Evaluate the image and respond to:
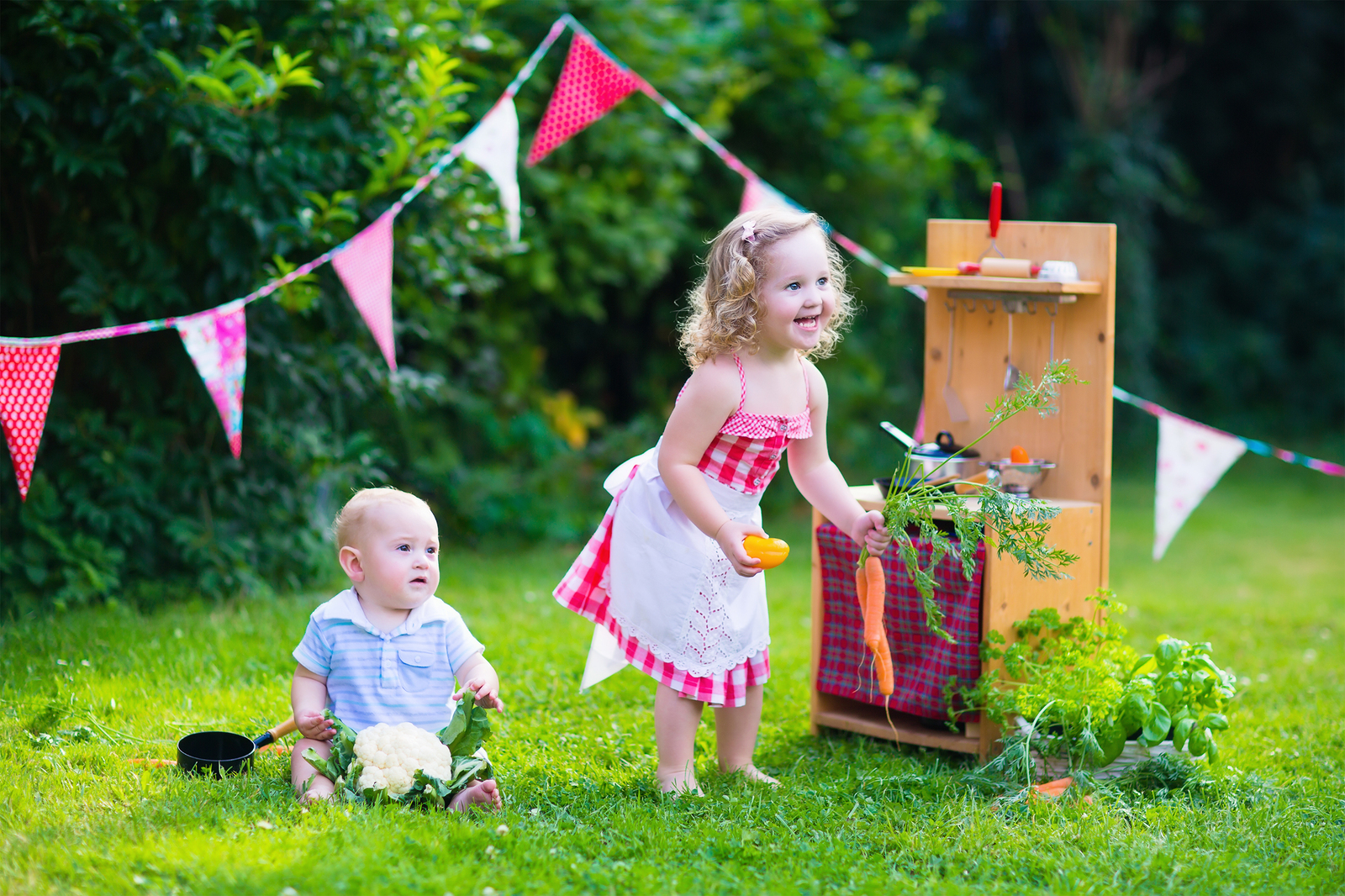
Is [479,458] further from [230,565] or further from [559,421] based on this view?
[230,565]

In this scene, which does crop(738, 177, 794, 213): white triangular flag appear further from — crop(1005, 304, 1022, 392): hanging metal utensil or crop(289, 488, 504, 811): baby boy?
crop(289, 488, 504, 811): baby boy

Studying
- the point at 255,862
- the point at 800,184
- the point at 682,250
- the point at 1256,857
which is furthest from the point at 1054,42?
the point at 255,862

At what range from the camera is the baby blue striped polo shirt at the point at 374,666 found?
311 cm

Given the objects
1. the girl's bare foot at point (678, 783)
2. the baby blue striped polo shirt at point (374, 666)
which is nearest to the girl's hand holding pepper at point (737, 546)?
the girl's bare foot at point (678, 783)

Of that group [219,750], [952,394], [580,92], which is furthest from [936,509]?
[580,92]

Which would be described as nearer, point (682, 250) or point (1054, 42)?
point (682, 250)

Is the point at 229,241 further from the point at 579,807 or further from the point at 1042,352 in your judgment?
the point at 1042,352

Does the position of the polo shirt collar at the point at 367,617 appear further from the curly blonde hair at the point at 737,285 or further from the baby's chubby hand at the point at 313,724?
the curly blonde hair at the point at 737,285

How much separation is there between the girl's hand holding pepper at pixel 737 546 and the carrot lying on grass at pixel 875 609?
1.11 feet

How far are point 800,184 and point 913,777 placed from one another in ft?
18.3

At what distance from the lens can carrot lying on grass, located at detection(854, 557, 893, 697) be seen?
3.26m

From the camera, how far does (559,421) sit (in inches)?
309

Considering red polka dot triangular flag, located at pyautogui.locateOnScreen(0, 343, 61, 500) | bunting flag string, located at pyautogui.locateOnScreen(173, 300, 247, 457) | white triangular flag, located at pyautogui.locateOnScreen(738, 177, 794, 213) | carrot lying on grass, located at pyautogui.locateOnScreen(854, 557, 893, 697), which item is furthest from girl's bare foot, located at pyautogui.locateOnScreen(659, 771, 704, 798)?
white triangular flag, located at pyautogui.locateOnScreen(738, 177, 794, 213)

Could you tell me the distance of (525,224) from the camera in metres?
6.54
